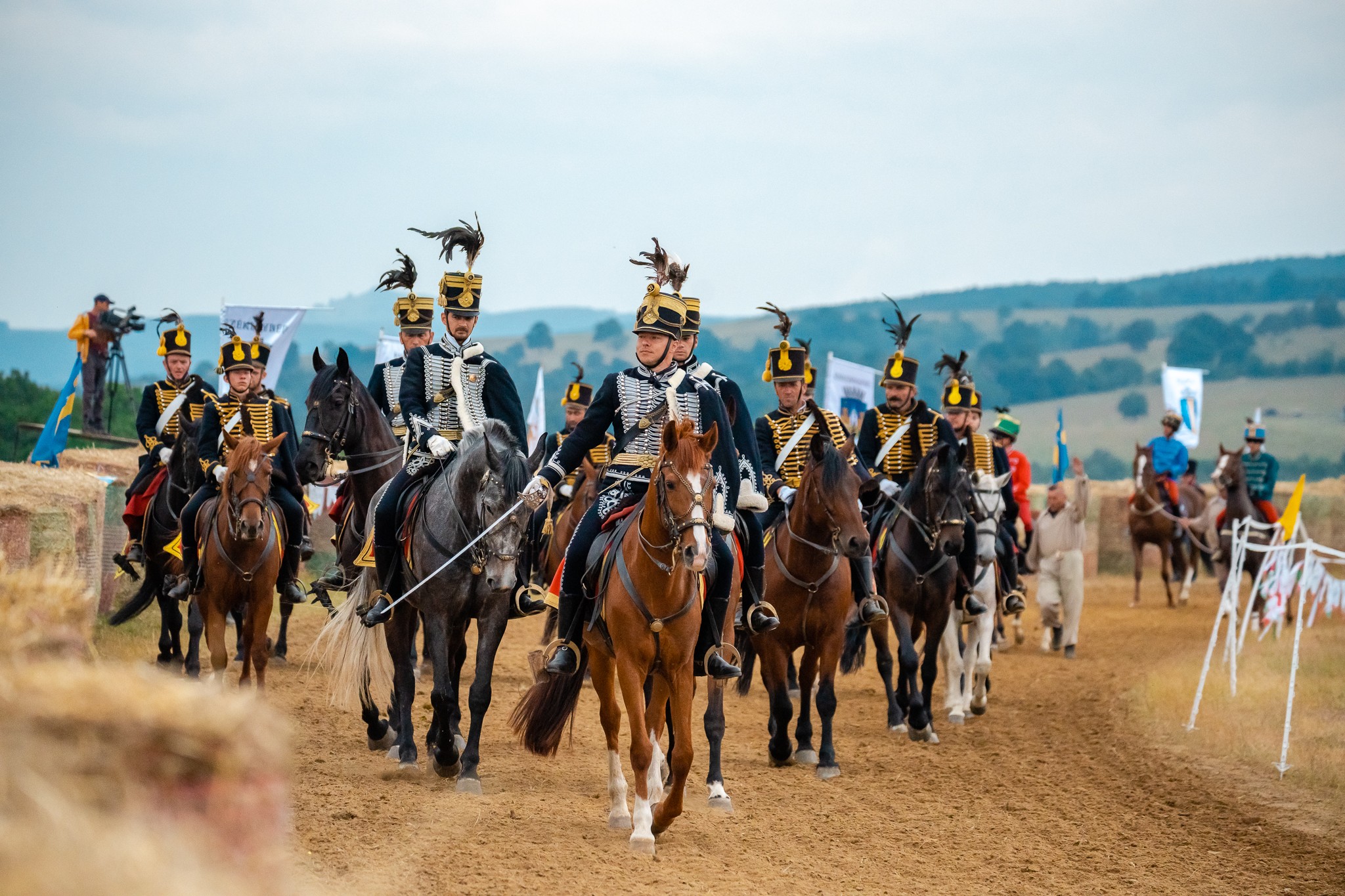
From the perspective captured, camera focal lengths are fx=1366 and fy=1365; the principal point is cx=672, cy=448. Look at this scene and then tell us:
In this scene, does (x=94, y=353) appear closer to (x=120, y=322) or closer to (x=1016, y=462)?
(x=120, y=322)

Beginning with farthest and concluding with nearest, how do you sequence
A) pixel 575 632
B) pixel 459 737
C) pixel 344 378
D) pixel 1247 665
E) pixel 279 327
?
pixel 279 327 < pixel 1247 665 < pixel 344 378 < pixel 459 737 < pixel 575 632

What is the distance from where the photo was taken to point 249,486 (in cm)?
1034

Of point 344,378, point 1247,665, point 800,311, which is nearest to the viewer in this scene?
point 344,378

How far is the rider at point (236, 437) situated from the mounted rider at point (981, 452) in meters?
6.03

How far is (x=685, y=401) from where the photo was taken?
795 centimetres

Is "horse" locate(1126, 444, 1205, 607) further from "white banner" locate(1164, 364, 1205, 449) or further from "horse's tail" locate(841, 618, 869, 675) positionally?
"horse's tail" locate(841, 618, 869, 675)

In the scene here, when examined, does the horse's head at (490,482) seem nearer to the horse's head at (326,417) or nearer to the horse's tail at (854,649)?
the horse's head at (326,417)

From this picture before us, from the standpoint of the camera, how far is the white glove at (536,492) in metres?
7.89


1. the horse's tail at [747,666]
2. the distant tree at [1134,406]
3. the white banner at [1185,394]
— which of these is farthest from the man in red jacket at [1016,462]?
the distant tree at [1134,406]

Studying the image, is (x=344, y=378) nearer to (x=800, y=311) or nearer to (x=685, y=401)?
(x=685, y=401)

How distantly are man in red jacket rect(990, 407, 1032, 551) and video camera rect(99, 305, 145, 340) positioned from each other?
11.9 m

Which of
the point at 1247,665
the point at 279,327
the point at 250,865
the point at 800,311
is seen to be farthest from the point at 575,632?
the point at 800,311

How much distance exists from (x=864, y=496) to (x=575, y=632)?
16.6 ft

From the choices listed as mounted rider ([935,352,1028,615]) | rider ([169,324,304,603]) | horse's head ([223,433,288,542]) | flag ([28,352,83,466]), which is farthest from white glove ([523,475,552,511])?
flag ([28,352,83,466])
